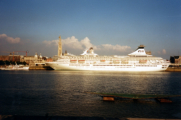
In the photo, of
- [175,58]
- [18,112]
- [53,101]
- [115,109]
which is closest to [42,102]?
[53,101]

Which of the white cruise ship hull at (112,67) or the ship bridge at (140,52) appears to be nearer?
the white cruise ship hull at (112,67)

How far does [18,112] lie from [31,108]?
124 centimetres

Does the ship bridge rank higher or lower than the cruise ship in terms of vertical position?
higher

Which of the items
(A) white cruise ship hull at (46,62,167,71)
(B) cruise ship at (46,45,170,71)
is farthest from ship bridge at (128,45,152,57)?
(A) white cruise ship hull at (46,62,167,71)

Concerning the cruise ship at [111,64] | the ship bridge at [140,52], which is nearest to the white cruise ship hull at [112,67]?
the cruise ship at [111,64]

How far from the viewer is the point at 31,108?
15.3 m

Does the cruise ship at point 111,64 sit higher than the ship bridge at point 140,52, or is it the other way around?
the ship bridge at point 140,52

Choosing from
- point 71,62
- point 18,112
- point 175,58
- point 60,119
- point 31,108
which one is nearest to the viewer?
point 60,119

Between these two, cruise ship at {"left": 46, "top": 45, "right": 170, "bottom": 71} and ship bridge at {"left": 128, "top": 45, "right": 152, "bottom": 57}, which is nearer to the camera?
cruise ship at {"left": 46, "top": 45, "right": 170, "bottom": 71}

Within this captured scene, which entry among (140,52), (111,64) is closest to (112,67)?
(111,64)

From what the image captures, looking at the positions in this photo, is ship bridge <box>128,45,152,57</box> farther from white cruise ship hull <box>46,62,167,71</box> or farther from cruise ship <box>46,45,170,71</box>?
white cruise ship hull <box>46,62,167,71</box>

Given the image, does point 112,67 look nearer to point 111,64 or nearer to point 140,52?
point 111,64

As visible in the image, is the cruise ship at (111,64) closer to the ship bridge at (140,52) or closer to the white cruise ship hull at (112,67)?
the white cruise ship hull at (112,67)

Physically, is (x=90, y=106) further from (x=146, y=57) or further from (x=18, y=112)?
(x=146, y=57)
